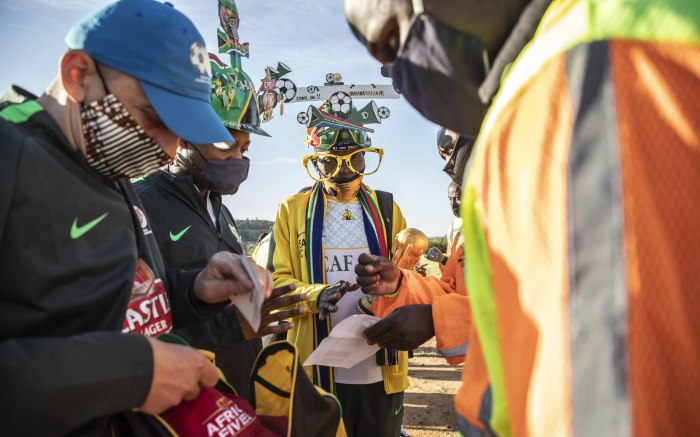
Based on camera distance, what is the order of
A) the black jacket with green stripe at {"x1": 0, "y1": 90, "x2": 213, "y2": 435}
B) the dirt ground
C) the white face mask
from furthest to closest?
the dirt ground → the white face mask → the black jacket with green stripe at {"x1": 0, "y1": 90, "x2": 213, "y2": 435}

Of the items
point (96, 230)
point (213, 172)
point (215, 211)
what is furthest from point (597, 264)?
point (215, 211)

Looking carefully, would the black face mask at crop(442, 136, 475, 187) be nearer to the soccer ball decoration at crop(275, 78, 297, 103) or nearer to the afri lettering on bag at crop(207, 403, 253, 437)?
the afri lettering on bag at crop(207, 403, 253, 437)

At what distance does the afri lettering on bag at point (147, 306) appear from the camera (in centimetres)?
174

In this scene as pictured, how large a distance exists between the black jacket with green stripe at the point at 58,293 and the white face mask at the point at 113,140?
0.18 ft

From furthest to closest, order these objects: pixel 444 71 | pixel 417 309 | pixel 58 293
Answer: pixel 417 309
pixel 58 293
pixel 444 71

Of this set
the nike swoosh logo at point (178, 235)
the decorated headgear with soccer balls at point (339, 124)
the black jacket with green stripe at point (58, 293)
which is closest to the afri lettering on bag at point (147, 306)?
the black jacket with green stripe at point (58, 293)

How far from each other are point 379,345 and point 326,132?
2.27 m

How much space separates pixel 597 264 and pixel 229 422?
1.21 metres

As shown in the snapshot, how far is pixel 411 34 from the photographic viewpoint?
1094mm

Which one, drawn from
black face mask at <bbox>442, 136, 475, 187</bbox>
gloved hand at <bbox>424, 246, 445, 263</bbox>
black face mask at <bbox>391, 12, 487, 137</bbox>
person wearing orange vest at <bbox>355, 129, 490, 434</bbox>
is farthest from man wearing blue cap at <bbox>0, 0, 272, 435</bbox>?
gloved hand at <bbox>424, 246, 445, 263</bbox>

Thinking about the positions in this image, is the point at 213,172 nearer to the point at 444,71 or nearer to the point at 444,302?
the point at 444,302

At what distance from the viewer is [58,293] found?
138 centimetres

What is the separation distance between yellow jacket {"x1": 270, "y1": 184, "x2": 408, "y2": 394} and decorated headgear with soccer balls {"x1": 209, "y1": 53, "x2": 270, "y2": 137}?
0.71 metres

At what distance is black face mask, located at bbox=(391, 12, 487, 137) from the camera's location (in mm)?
1045
